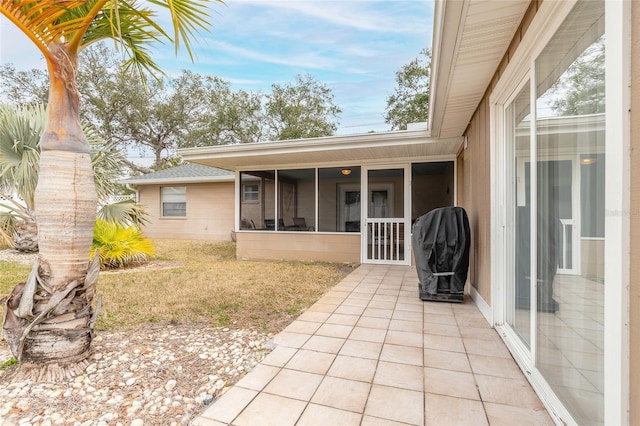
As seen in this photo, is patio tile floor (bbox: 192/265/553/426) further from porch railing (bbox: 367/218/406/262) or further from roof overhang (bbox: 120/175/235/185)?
roof overhang (bbox: 120/175/235/185)

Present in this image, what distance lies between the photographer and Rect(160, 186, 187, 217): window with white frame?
36.7 ft

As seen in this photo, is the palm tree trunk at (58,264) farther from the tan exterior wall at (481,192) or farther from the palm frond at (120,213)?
the palm frond at (120,213)

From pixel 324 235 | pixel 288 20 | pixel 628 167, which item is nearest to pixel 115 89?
pixel 288 20

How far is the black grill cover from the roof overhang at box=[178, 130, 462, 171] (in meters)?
1.69

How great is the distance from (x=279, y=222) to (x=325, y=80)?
13887 mm

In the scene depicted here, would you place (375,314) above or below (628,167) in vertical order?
below

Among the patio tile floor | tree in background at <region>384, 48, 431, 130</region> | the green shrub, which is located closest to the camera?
the patio tile floor

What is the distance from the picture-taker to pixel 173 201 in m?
11.3

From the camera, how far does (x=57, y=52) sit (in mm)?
1957

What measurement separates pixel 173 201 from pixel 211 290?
27.1 feet

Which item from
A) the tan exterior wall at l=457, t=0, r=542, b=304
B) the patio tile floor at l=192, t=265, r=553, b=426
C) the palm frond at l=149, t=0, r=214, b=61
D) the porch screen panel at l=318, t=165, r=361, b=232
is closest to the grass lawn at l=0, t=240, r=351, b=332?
the patio tile floor at l=192, t=265, r=553, b=426

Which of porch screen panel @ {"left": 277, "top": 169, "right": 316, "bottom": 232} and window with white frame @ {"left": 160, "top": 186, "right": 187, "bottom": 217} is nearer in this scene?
porch screen panel @ {"left": 277, "top": 169, "right": 316, "bottom": 232}

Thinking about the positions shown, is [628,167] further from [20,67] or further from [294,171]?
[20,67]

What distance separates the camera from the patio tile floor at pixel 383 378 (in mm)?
1580
